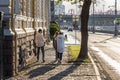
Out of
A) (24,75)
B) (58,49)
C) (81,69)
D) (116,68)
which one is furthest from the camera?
(58,49)

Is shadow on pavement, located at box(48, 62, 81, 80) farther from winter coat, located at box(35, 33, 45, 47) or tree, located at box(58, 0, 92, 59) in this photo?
tree, located at box(58, 0, 92, 59)

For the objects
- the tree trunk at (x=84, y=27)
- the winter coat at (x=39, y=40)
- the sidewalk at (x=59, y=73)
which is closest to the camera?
the sidewalk at (x=59, y=73)

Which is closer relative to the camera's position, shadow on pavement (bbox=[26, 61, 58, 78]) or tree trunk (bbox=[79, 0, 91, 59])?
shadow on pavement (bbox=[26, 61, 58, 78])

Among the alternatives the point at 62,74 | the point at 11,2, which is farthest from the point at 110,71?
the point at 11,2

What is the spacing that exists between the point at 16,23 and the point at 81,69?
3.62m

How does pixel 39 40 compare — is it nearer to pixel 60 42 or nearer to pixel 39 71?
pixel 60 42

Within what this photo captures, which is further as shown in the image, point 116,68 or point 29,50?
point 29,50

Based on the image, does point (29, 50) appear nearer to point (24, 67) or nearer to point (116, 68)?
point (24, 67)

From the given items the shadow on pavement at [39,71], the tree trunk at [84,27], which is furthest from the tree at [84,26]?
the shadow on pavement at [39,71]

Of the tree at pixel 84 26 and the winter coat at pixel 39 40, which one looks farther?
the tree at pixel 84 26

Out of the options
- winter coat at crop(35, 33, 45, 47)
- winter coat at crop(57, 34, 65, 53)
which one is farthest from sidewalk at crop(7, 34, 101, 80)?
winter coat at crop(35, 33, 45, 47)

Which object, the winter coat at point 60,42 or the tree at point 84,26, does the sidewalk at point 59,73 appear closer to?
the winter coat at point 60,42

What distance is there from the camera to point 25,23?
21016 mm

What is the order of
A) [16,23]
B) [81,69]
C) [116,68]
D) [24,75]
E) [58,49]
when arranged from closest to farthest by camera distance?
[24,75] → [16,23] → [81,69] → [116,68] → [58,49]
